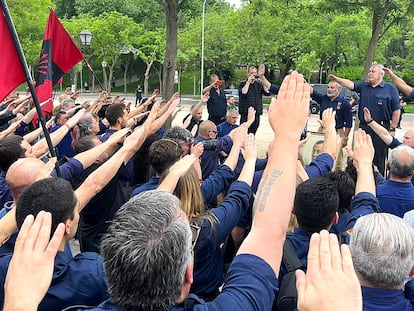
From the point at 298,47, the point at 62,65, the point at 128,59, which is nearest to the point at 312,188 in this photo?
the point at 62,65

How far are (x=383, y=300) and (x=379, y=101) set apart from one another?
6756mm

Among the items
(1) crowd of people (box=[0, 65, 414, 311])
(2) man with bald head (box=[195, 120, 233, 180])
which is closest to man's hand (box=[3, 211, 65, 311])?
(1) crowd of people (box=[0, 65, 414, 311])

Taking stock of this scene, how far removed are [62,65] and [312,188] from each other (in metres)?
4.37

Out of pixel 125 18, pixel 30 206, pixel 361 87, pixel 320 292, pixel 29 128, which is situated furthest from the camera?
pixel 125 18

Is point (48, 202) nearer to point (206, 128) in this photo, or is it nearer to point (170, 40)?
point (206, 128)

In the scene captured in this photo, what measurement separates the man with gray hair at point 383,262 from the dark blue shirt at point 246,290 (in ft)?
1.94

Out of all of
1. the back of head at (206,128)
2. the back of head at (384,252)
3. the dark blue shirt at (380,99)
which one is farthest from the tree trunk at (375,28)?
the back of head at (384,252)

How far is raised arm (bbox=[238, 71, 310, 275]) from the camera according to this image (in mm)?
1642

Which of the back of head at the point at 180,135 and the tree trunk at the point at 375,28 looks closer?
the back of head at the point at 180,135

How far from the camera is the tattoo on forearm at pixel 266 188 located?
168 centimetres

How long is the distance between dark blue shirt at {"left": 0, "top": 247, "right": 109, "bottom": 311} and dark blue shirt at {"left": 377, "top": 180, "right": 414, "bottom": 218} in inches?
97.0

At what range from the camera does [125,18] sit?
1662 inches

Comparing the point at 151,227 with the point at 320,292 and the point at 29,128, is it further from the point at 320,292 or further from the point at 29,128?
the point at 29,128

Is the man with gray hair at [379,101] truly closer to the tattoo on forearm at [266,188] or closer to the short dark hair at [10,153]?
the short dark hair at [10,153]
